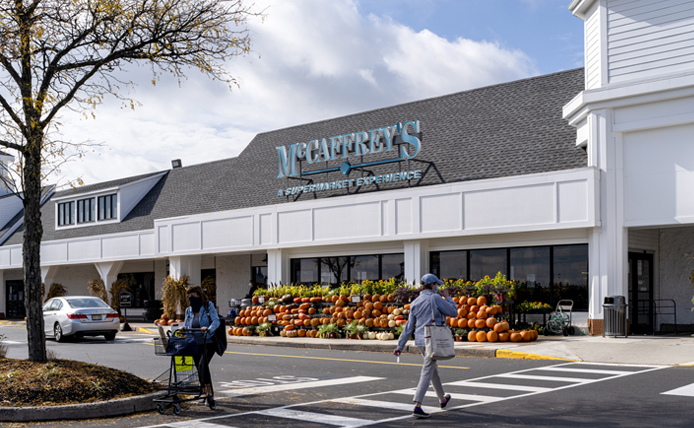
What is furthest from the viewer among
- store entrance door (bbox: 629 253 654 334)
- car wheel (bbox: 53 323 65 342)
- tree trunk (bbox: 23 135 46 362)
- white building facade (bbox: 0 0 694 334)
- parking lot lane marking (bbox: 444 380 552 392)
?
car wheel (bbox: 53 323 65 342)

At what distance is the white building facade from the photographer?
1870 cm

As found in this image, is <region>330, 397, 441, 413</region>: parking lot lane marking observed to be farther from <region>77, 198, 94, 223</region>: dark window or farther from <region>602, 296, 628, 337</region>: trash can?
<region>77, 198, 94, 223</region>: dark window

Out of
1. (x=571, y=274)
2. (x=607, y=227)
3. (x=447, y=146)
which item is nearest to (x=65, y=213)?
(x=447, y=146)

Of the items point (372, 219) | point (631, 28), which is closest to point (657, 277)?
point (631, 28)

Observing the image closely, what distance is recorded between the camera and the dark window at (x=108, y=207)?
37812 millimetres

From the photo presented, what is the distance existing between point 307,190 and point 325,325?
23.2 ft

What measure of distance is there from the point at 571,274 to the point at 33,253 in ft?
48.8

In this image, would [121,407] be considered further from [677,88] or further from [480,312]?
[677,88]

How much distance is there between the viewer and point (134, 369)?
14.3m

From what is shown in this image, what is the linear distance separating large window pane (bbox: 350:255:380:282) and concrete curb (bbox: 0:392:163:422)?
636 inches

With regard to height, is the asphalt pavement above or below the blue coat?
below

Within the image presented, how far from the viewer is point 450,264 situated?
2281cm

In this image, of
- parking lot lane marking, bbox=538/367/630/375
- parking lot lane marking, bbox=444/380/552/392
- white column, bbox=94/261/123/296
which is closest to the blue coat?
parking lot lane marking, bbox=444/380/552/392

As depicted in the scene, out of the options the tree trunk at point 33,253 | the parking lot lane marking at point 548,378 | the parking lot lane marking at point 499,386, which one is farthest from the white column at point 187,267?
the parking lot lane marking at point 499,386
